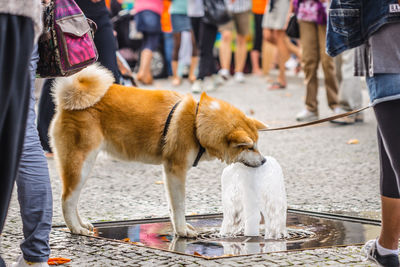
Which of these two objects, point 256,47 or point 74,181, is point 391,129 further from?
point 256,47

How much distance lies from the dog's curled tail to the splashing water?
3.13ft

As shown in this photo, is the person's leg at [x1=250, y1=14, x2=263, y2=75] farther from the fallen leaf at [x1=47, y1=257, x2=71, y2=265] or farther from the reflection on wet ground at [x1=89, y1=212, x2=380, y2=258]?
the fallen leaf at [x1=47, y1=257, x2=71, y2=265]

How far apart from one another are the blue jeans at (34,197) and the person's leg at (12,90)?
567 millimetres

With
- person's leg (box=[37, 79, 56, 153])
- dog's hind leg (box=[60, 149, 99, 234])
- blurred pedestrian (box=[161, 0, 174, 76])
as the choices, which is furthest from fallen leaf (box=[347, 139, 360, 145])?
blurred pedestrian (box=[161, 0, 174, 76])

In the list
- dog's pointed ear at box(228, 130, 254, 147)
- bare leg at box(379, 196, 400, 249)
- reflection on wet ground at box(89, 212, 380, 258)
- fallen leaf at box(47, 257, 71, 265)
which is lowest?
reflection on wet ground at box(89, 212, 380, 258)

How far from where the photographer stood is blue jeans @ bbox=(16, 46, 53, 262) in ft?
11.8

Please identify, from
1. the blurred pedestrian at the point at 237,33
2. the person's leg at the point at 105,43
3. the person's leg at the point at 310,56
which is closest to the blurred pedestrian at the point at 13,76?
the person's leg at the point at 105,43

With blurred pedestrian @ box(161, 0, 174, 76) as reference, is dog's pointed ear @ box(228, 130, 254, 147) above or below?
below

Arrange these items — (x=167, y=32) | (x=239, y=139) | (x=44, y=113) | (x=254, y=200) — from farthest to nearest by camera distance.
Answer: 1. (x=167, y=32)
2. (x=44, y=113)
3. (x=254, y=200)
4. (x=239, y=139)

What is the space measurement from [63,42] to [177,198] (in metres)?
1.30

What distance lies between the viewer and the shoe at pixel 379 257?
375 centimetres

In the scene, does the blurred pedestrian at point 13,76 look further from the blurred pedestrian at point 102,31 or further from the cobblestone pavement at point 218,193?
the blurred pedestrian at point 102,31

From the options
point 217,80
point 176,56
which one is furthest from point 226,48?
point 176,56

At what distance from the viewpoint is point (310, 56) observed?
9.49 m
